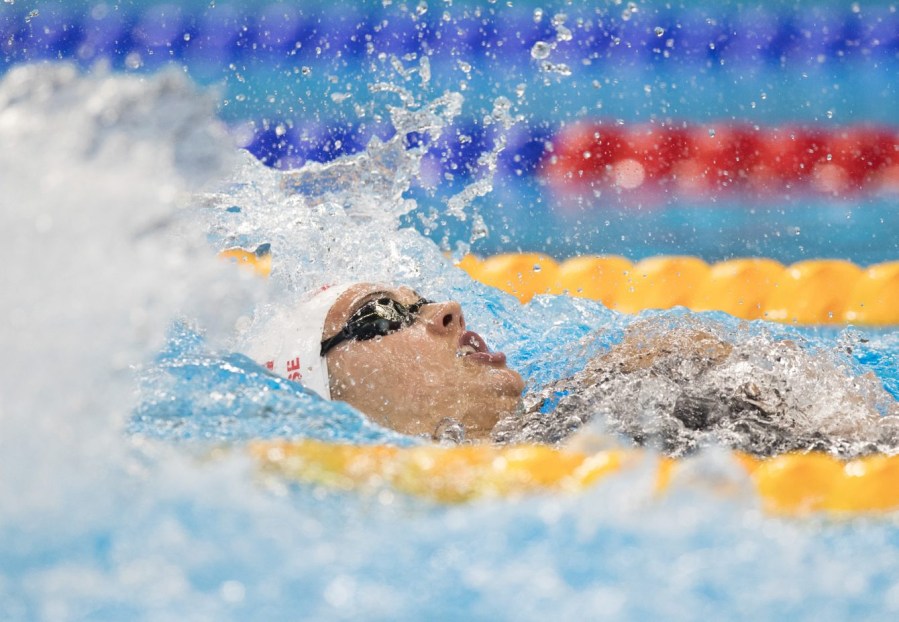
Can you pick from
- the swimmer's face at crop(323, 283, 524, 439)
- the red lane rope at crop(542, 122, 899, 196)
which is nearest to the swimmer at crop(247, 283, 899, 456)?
the swimmer's face at crop(323, 283, 524, 439)

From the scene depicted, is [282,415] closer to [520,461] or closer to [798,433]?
[520,461]

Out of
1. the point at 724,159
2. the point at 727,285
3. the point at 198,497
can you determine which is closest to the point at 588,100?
the point at 724,159

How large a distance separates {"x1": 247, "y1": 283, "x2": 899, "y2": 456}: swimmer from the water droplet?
9.04ft

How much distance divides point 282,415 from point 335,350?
35cm

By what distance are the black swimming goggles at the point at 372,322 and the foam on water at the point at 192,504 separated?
299 mm

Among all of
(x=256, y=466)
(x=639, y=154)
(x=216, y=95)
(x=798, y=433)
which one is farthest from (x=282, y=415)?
(x=639, y=154)

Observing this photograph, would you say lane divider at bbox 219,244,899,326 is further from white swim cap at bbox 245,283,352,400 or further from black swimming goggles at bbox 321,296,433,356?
black swimming goggles at bbox 321,296,433,356

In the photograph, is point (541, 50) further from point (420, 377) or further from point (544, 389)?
point (420, 377)

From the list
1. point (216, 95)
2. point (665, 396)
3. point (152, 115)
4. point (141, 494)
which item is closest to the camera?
point (141, 494)

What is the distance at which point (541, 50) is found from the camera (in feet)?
14.6

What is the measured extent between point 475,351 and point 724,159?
309cm

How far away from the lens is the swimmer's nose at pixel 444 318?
188cm

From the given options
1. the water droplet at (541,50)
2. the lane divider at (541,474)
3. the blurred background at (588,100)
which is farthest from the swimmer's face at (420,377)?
the water droplet at (541,50)

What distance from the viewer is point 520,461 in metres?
1.29
